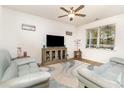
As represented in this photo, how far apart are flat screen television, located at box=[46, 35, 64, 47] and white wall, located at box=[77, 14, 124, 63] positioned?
1453 mm

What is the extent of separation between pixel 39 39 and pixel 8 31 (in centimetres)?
125

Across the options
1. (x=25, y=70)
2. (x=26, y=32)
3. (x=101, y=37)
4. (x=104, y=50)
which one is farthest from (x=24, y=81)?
(x=101, y=37)

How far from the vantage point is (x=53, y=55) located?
14.8 feet

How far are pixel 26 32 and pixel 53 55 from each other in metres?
1.59

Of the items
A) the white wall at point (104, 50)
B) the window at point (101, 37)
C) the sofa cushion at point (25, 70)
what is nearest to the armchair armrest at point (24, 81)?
the sofa cushion at point (25, 70)

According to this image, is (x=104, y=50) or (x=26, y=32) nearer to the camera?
(x=26, y=32)

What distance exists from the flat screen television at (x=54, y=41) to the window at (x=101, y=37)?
157 centimetres

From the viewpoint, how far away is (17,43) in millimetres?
3521

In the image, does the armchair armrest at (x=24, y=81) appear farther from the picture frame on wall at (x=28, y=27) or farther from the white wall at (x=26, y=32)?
the picture frame on wall at (x=28, y=27)

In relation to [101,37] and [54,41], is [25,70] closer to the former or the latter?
[54,41]

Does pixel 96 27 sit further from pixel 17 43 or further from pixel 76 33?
pixel 17 43

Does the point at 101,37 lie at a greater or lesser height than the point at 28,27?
lesser

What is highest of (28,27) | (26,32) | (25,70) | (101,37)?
(28,27)
